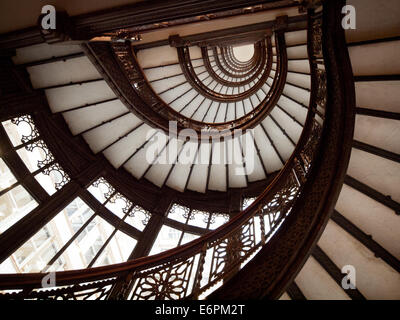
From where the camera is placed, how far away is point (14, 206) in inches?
163

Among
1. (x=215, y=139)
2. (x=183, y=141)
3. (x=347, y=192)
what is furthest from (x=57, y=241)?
(x=347, y=192)

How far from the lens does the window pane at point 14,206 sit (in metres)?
3.95

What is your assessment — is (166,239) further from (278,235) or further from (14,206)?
(278,235)

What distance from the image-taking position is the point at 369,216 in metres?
3.16

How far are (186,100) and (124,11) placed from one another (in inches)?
169

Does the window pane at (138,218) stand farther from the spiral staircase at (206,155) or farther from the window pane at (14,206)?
the window pane at (14,206)

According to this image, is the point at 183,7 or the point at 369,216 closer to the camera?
the point at 183,7

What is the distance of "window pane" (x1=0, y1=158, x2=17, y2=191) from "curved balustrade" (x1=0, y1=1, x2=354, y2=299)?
2.43 metres

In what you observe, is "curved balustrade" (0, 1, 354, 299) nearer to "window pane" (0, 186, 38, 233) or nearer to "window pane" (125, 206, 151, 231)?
"window pane" (0, 186, 38, 233)

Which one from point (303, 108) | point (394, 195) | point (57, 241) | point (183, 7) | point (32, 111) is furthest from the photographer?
point (303, 108)

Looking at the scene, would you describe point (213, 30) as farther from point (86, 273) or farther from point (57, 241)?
point (57, 241)

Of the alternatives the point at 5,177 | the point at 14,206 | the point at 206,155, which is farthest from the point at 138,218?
the point at 5,177

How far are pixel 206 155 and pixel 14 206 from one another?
4136 millimetres

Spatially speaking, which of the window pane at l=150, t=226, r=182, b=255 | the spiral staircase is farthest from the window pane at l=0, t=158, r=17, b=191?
the window pane at l=150, t=226, r=182, b=255
